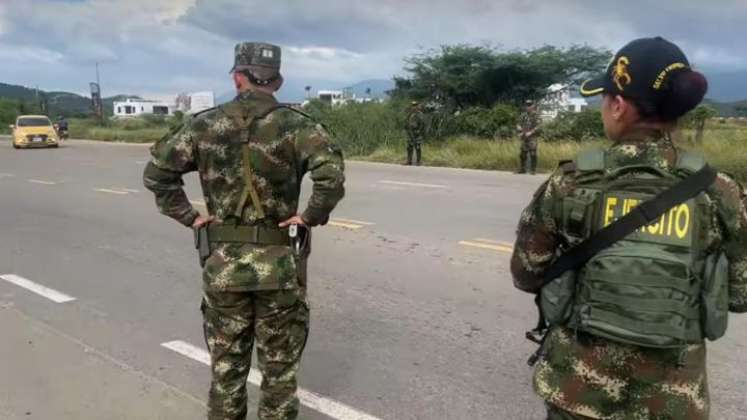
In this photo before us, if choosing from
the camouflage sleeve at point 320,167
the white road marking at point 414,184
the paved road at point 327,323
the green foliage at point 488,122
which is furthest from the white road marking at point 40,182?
the camouflage sleeve at point 320,167

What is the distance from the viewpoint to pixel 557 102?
84.8ft

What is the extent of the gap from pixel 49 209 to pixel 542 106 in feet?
60.5

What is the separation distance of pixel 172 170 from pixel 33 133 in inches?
1155

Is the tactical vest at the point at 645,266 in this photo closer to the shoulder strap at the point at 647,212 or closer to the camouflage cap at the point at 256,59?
the shoulder strap at the point at 647,212

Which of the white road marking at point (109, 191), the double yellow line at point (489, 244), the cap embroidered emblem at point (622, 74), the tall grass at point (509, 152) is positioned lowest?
the white road marking at point (109, 191)

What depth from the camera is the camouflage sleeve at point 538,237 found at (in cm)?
192

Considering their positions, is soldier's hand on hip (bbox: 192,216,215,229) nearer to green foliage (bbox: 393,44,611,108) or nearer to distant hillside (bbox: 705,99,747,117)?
distant hillside (bbox: 705,99,747,117)

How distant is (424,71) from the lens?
27.5 m

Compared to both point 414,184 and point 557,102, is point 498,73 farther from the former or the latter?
point 414,184

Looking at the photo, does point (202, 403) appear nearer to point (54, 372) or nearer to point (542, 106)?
point (54, 372)

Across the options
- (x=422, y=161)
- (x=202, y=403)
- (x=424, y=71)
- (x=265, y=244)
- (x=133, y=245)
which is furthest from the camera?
(x=424, y=71)

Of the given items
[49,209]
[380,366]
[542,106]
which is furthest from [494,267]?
[542,106]

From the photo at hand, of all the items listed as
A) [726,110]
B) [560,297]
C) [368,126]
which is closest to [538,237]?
[560,297]

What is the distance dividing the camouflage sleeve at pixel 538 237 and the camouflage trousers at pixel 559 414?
0.34m
